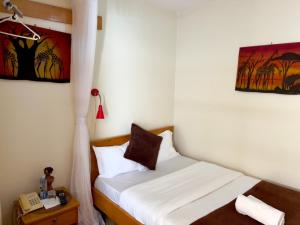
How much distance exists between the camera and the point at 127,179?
2322 mm

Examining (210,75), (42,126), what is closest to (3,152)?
(42,126)

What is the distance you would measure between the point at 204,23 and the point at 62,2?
5.75ft

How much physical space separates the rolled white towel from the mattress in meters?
0.93

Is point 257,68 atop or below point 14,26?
below

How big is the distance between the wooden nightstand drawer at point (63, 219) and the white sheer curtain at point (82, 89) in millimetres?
257

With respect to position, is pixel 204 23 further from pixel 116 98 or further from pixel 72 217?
pixel 72 217

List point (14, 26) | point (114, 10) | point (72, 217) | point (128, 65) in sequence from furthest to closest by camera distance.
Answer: point (128, 65) < point (114, 10) < point (72, 217) < point (14, 26)

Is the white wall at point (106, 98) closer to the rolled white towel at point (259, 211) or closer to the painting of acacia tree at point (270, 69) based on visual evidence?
the painting of acacia tree at point (270, 69)

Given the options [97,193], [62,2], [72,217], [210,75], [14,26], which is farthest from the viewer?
[210,75]

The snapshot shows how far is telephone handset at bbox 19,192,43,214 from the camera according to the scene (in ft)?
5.89

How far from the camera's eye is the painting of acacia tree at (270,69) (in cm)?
218

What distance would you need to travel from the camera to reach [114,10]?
248 centimetres

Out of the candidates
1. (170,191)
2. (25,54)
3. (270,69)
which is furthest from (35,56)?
(270,69)

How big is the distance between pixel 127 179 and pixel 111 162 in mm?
264
